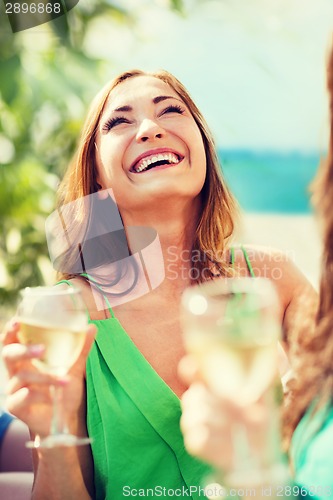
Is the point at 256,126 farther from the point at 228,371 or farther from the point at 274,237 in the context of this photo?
the point at 228,371

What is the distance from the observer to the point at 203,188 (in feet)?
4.13

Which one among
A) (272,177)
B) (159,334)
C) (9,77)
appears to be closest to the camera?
(159,334)

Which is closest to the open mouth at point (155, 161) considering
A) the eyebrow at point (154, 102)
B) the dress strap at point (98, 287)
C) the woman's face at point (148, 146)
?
A: the woman's face at point (148, 146)

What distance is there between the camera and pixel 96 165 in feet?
4.02

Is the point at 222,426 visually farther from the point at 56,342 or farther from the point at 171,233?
the point at 171,233

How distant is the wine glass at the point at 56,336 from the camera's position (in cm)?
85

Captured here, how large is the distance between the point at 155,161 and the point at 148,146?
0.09 ft

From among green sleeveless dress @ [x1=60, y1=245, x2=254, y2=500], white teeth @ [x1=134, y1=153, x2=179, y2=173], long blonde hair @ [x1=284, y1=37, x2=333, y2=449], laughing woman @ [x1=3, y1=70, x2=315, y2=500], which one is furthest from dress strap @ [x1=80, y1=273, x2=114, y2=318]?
Answer: long blonde hair @ [x1=284, y1=37, x2=333, y2=449]

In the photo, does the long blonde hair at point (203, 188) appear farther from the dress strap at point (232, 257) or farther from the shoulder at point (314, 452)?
the shoulder at point (314, 452)

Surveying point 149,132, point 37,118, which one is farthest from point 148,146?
point 37,118

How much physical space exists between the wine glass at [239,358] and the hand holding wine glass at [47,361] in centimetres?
21

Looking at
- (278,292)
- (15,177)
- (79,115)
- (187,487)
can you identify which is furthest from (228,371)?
(15,177)

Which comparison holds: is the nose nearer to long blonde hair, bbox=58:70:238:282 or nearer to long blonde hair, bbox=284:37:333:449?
long blonde hair, bbox=58:70:238:282

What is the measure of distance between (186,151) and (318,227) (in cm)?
35
